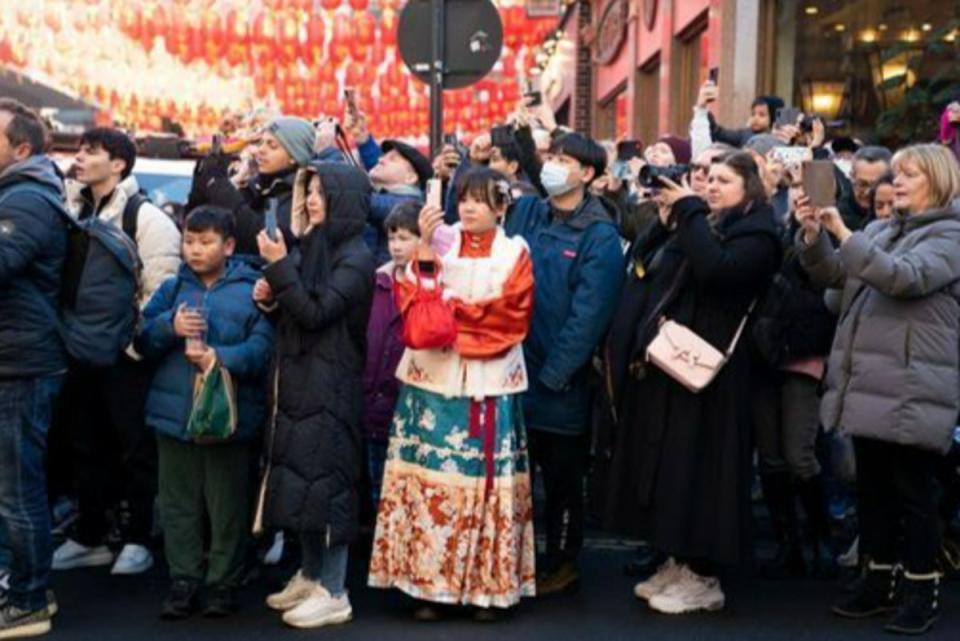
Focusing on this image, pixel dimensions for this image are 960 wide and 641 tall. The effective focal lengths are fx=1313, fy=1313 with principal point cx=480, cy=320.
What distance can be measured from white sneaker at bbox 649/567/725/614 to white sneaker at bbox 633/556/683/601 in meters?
0.03

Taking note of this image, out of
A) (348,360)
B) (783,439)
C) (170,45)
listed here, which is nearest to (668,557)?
(783,439)

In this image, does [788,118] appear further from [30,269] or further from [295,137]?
[30,269]

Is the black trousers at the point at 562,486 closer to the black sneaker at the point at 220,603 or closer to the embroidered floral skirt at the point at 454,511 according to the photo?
the embroidered floral skirt at the point at 454,511

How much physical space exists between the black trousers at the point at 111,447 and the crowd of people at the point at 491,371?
3 cm

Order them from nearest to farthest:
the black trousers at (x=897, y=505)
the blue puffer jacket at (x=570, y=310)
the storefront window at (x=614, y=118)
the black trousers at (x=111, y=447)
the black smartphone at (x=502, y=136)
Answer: the black trousers at (x=897, y=505), the blue puffer jacket at (x=570, y=310), the black trousers at (x=111, y=447), the black smartphone at (x=502, y=136), the storefront window at (x=614, y=118)

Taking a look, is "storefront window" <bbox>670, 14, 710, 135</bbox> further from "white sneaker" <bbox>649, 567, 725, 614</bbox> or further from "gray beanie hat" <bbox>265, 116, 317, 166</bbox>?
"white sneaker" <bbox>649, 567, 725, 614</bbox>

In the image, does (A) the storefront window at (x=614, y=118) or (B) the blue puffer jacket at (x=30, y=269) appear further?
(A) the storefront window at (x=614, y=118)

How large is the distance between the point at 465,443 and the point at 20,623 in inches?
78.1

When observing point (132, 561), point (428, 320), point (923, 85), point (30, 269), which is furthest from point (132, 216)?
point (923, 85)

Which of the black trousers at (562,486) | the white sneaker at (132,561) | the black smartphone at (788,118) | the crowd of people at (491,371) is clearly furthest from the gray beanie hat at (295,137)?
the black smartphone at (788,118)

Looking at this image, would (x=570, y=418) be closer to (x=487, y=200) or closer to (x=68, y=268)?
(x=487, y=200)

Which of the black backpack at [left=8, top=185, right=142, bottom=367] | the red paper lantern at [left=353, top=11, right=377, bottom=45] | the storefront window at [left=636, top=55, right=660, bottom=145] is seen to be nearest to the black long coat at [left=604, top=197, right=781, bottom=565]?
the black backpack at [left=8, top=185, right=142, bottom=367]

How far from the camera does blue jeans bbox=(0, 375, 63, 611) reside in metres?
5.31

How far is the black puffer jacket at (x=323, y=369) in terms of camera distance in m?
5.41
